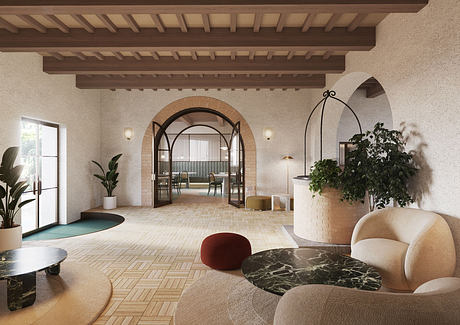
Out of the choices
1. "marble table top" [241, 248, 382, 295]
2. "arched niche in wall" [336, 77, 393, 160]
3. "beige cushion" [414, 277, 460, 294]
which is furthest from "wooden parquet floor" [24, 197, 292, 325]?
"arched niche in wall" [336, 77, 393, 160]

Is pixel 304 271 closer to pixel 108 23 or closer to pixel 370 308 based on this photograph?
pixel 370 308

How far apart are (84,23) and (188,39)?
137cm

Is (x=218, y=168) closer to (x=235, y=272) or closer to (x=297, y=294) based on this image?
(x=235, y=272)

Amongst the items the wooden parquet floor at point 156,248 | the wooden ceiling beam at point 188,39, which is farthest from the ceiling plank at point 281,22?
the wooden parquet floor at point 156,248

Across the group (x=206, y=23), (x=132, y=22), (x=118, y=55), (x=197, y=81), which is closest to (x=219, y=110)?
(x=197, y=81)

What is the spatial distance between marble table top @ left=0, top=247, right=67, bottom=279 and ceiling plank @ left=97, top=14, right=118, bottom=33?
2.86m

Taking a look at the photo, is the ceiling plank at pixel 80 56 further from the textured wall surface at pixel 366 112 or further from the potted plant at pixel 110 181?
the textured wall surface at pixel 366 112

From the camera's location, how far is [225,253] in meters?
3.45

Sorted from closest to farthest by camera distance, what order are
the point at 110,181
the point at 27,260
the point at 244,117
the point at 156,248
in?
1. the point at 27,260
2. the point at 156,248
3. the point at 110,181
4. the point at 244,117

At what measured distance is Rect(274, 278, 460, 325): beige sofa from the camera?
1033mm

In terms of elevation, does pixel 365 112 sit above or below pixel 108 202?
above

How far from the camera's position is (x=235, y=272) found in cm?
340

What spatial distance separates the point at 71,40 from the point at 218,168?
34.6ft

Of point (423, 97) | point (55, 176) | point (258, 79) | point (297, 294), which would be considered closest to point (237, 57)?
point (258, 79)
